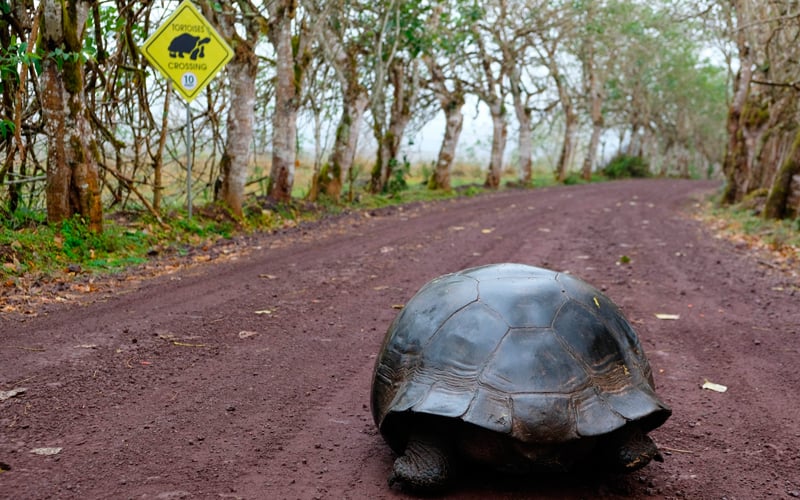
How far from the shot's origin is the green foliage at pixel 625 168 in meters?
41.9

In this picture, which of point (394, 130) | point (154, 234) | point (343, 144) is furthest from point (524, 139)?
point (154, 234)

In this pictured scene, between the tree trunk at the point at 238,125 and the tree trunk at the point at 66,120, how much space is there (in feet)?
10.4

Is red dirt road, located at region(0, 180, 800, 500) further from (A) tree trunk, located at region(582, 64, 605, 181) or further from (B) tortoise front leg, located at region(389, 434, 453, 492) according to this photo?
(A) tree trunk, located at region(582, 64, 605, 181)

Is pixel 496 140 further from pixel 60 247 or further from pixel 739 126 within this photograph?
pixel 60 247

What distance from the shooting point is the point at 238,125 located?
11.5 metres

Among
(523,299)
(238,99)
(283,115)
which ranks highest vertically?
(238,99)

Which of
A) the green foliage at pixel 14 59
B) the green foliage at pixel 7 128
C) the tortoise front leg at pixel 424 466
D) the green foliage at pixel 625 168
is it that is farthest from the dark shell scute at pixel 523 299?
the green foliage at pixel 625 168

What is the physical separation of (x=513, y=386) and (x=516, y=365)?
10 cm

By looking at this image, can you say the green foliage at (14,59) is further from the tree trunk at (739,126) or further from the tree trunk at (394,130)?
the tree trunk at (739,126)

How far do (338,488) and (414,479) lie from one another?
38 centimetres

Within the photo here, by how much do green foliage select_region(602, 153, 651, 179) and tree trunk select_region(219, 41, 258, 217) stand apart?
33623 mm

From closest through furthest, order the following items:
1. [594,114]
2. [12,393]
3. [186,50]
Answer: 1. [12,393]
2. [186,50]
3. [594,114]

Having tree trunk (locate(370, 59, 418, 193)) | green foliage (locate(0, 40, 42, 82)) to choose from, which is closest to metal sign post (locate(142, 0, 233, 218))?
green foliage (locate(0, 40, 42, 82))

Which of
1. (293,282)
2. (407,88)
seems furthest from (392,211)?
(293,282)
